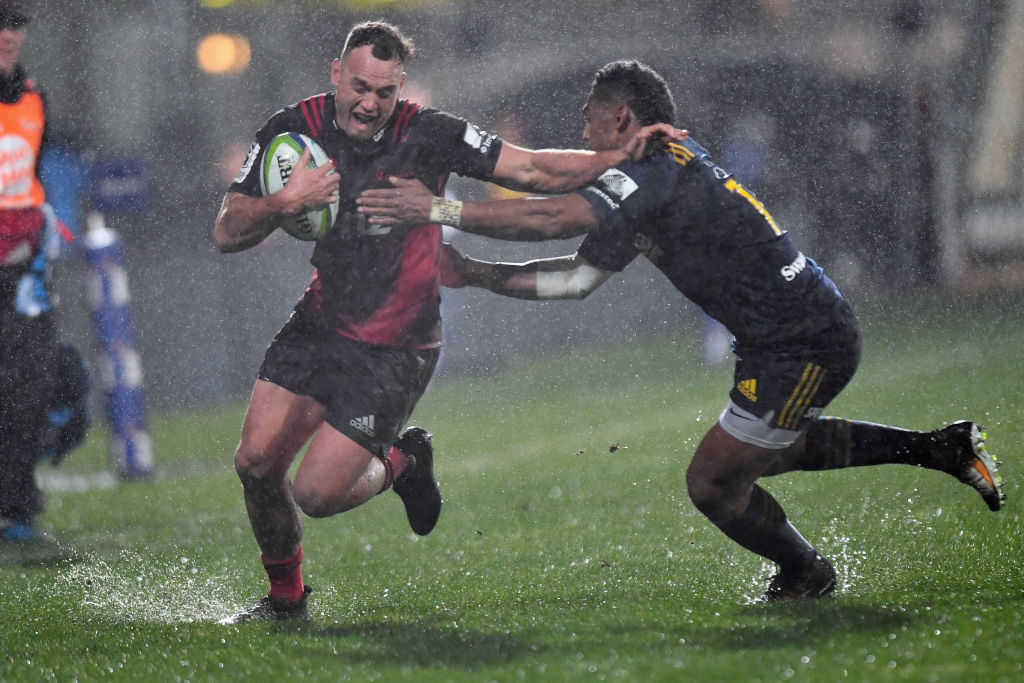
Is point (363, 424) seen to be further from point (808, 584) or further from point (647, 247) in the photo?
point (808, 584)

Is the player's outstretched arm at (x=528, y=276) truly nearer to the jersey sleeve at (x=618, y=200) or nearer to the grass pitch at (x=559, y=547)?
the jersey sleeve at (x=618, y=200)

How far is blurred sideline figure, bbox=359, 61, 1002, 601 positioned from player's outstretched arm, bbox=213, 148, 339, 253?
0.28 meters

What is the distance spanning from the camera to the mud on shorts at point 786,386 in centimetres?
396

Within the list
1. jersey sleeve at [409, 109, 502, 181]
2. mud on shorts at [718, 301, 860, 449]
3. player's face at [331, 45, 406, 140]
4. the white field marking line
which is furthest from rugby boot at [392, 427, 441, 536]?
the white field marking line

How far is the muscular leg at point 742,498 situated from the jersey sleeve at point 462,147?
1.31 m

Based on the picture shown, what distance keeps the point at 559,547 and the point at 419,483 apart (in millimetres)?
719

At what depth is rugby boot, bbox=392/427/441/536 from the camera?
15.7 ft

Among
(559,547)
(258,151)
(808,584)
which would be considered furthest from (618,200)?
(559,547)

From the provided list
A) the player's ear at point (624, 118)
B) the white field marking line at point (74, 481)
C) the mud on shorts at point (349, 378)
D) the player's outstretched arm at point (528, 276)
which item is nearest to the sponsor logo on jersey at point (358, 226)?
the player's outstretched arm at point (528, 276)

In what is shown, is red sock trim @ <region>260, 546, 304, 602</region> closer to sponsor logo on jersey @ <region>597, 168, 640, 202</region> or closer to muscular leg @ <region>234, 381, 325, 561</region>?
muscular leg @ <region>234, 381, 325, 561</region>

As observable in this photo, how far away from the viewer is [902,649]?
3395 mm

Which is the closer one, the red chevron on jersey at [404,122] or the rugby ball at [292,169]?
the rugby ball at [292,169]

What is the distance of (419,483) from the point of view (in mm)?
4812

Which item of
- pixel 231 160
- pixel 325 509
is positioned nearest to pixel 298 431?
pixel 325 509
